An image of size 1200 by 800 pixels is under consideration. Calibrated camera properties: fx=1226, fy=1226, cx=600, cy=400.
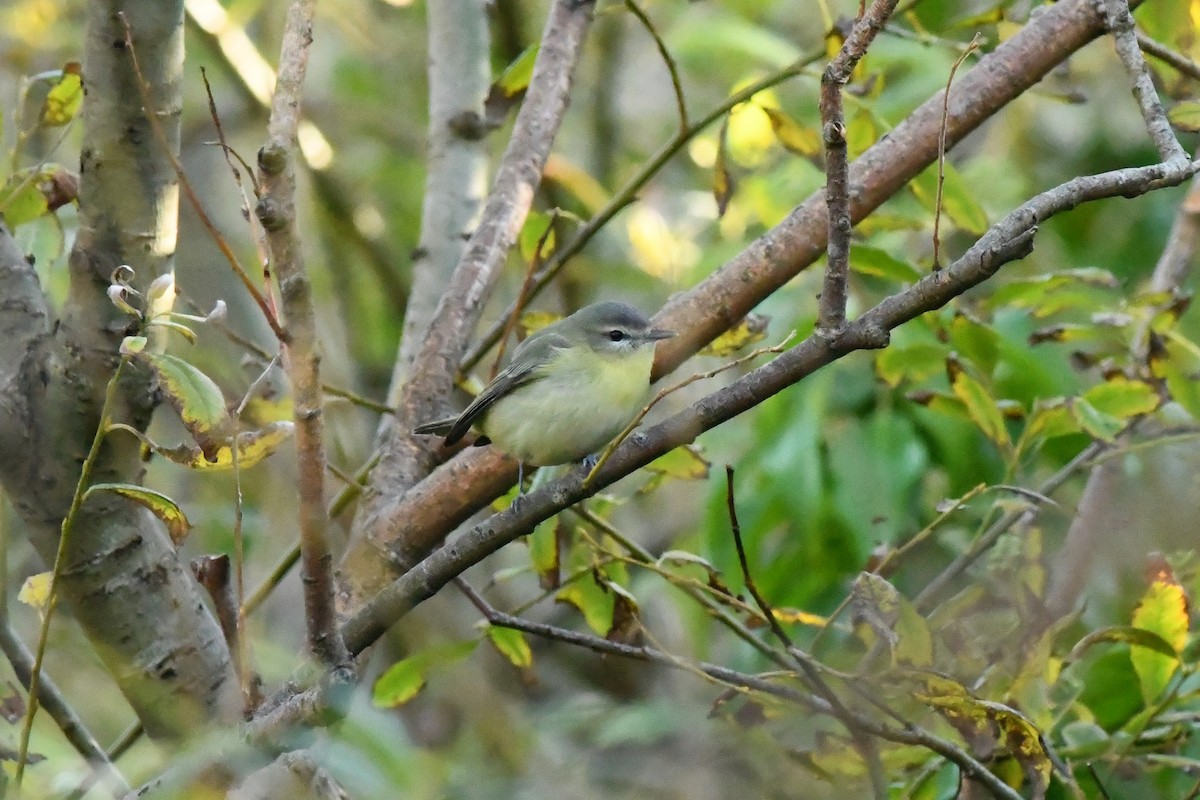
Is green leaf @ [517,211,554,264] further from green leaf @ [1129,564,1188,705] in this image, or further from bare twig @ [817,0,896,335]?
green leaf @ [1129,564,1188,705]

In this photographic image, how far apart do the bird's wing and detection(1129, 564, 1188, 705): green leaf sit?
1.20 metres

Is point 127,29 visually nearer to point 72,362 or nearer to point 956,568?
point 72,362

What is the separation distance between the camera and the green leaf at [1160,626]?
1868 millimetres

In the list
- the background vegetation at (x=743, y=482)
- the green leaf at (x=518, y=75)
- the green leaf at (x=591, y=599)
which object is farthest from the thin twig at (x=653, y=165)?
the green leaf at (x=591, y=599)

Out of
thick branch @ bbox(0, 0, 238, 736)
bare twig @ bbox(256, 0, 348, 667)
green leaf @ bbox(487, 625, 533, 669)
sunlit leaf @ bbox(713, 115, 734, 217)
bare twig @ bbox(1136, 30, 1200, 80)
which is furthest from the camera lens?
sunlit leaf @ bbox(713, 115, 734, 217)

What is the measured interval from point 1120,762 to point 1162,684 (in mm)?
168

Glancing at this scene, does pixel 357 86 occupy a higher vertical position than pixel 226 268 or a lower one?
higher

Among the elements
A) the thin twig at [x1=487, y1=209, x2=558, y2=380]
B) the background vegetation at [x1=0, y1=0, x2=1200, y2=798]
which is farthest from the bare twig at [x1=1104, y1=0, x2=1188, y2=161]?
the thin twig at [x1=487, y1=209, x2=558, y2=380]

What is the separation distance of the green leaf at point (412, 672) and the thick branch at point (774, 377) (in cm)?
45

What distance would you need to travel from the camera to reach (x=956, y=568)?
2348 mm

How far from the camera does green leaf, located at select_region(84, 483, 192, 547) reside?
1.49 meters

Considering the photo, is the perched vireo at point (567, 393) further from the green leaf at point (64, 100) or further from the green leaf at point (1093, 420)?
the green leaf at point (64, 100)

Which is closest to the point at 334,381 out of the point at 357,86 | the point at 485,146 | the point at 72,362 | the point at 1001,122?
the point at 485,146

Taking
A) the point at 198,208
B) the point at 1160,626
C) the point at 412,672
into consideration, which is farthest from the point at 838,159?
the point at 412,672
